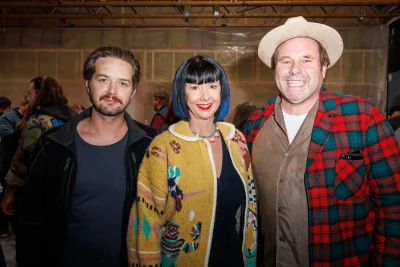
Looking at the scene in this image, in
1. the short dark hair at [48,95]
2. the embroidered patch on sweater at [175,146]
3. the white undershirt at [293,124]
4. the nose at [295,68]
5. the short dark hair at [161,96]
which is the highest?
the short dark hair at [161,96]

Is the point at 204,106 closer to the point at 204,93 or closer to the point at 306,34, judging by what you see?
the point at 204,93

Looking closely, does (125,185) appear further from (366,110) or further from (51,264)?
(366,110)

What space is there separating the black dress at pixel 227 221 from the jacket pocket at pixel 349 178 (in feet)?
1.72

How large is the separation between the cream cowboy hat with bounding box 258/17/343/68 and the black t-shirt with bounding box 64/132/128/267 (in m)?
1.27

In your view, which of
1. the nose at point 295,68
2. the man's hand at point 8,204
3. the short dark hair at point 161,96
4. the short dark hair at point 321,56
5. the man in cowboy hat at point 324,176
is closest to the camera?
the man in cowboy hat at point 324,176

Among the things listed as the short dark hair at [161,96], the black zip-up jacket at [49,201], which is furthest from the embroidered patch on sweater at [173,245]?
the short dark hair at [161,96]

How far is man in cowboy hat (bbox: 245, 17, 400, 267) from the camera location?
1739 millimetres

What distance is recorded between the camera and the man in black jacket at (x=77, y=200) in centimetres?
181

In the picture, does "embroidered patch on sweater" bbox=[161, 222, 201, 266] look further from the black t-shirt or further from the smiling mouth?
the smiling mouth

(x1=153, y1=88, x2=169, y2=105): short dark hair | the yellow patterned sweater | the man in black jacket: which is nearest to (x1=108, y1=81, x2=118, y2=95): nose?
the man in black jacket

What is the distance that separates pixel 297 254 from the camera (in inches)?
70.9

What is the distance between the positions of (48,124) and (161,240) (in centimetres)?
175

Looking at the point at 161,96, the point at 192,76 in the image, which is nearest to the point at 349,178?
the point at 192,76

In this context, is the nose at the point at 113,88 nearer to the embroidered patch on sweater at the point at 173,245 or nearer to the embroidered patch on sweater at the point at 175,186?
the embroidered patch on sweater at the point at 175,186
